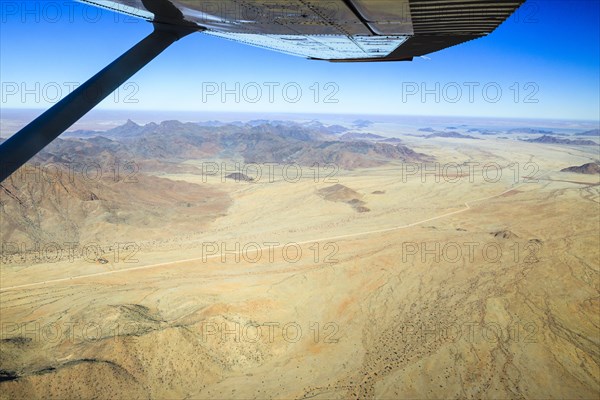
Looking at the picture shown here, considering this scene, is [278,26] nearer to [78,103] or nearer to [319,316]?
[78,103]

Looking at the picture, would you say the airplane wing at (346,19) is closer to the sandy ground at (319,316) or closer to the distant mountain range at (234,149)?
the sandy ground at (319,316)

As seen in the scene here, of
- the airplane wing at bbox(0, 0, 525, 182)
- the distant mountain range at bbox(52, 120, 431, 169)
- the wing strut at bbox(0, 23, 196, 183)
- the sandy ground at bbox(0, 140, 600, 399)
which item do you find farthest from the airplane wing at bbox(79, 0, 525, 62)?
the distant mountain range at bbox(52, 120, 431, 169)

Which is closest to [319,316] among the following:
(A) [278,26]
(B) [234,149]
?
(A) [278,26]

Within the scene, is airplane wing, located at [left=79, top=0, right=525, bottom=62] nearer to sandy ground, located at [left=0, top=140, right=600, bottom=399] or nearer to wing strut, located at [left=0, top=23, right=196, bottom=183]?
wing strut, located at [left=0, top=23, right=196, bottom=183]

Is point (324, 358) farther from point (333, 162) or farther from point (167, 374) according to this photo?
point (333, 162)

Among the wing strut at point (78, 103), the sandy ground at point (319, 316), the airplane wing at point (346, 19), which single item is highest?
the airplane wing at point (346, 19)

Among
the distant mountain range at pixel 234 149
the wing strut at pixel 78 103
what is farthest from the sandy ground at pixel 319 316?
the distant mountain range at pixel 234 149
